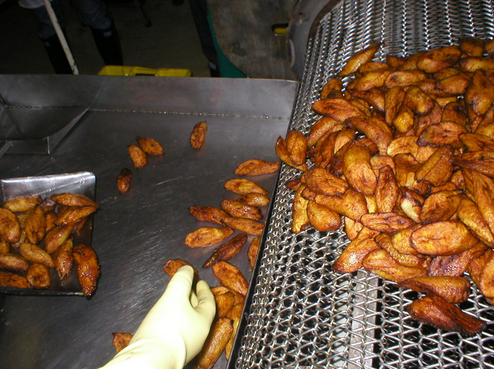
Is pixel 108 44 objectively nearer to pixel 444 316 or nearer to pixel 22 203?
pixel 22 203

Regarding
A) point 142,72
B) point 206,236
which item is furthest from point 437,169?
point 142,72

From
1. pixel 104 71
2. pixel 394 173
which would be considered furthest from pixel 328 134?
pixel 104 71

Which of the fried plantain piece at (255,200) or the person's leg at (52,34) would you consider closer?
the fried plantain piece at (255,200)

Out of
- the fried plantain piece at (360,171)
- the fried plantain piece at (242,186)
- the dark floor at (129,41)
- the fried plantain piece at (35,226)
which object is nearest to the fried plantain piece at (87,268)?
the fried plantain piece at (35,226)

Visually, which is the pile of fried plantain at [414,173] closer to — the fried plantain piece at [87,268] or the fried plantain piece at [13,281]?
the fried plantain piece at [87,268]

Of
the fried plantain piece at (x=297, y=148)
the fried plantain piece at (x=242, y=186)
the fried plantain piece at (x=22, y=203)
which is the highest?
the fried plantain piece at (x=297, y=148)

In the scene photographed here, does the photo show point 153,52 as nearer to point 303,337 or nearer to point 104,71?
point 104,71

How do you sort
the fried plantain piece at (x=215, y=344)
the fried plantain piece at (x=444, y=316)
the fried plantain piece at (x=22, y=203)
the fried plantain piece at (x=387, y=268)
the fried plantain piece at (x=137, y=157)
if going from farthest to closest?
the fried plantain piece at (x=137, y=157) → the fried plantain piece at (x=22, y=203) → the fried plantain piece at (x=215, y=344) → the fried plantain piece at (x=387, y=268) → the fried plantain piece at (x=444, y=316)
